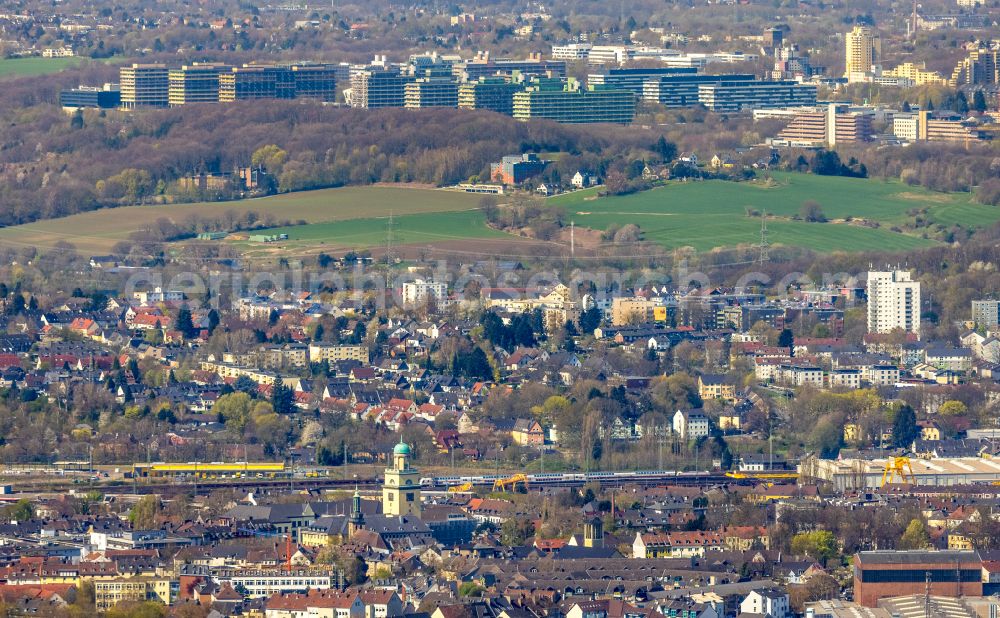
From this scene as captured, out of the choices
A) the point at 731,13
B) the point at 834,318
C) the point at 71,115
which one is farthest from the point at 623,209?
the point at 731,13

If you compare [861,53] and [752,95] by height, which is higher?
[861,53]

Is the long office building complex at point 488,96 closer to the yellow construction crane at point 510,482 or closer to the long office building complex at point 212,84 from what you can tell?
the long office building complex at point 212,84

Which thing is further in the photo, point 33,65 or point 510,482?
point 33,65

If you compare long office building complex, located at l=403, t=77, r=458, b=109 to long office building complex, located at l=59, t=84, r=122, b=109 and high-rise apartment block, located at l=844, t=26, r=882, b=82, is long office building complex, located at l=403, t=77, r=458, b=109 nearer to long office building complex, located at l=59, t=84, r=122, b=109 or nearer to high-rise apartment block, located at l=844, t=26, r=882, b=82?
long office building complex, located at l=59, t=84, r=122, b=109

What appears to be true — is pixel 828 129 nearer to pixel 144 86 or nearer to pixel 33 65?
pixel 144 86

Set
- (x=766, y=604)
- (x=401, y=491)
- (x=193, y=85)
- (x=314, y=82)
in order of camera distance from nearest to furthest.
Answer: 1. (x=766, y=604)
2. (x=401, y=491)
3. (x=193, y=85)
4. (x=314, y=82)

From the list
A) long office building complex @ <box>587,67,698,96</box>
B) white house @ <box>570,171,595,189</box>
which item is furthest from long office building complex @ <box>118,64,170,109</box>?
white house @ <box>570,171,595,189</box>

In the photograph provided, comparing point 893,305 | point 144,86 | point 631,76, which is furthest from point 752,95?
point 893,305
